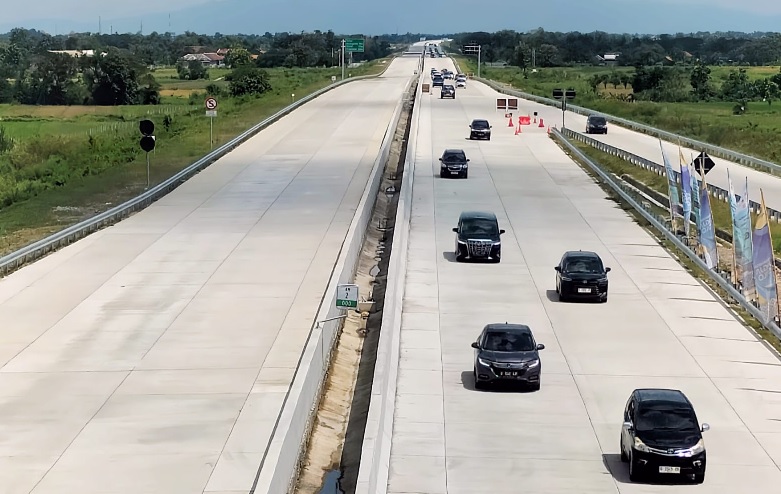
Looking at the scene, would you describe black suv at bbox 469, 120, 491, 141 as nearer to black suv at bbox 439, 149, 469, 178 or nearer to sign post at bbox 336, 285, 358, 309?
black suv at bbox 439, 149, 469, 178

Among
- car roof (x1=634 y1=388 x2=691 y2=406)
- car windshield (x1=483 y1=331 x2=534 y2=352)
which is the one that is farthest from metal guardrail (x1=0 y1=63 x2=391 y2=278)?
car roof (x1=634 y1=388 x2=691 y2=406)

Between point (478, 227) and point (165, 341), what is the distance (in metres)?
15.1

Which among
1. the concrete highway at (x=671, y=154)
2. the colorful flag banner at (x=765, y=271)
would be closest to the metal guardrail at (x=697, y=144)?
the concrete highway at (x=671, y=154)

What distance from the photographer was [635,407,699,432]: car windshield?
19906mm

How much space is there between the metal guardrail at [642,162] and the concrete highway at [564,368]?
548cm

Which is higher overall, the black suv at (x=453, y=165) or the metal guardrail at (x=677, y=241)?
the black suv at (x=453, y=165)

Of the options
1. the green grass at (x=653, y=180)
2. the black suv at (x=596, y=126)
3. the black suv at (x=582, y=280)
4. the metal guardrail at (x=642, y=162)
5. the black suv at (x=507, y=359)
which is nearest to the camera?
the black suv at (x=507, y=359)

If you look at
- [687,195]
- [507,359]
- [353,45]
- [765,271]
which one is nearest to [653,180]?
[687,195]

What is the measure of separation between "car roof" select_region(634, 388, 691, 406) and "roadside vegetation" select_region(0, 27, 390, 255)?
25790mm

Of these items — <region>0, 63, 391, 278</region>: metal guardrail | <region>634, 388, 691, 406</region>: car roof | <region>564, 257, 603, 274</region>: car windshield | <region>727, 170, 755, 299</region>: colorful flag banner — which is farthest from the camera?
<region>0, 63, 391, 278</region>: metal guardrail

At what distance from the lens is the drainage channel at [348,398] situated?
21.2m

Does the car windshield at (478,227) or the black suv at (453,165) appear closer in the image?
the car windshield at (478,227)

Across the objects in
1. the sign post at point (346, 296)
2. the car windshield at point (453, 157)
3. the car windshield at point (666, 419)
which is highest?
the sign post at point (346, 296)

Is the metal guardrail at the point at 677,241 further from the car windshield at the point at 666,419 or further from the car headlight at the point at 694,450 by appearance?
the car headlight at the point at 694,450
